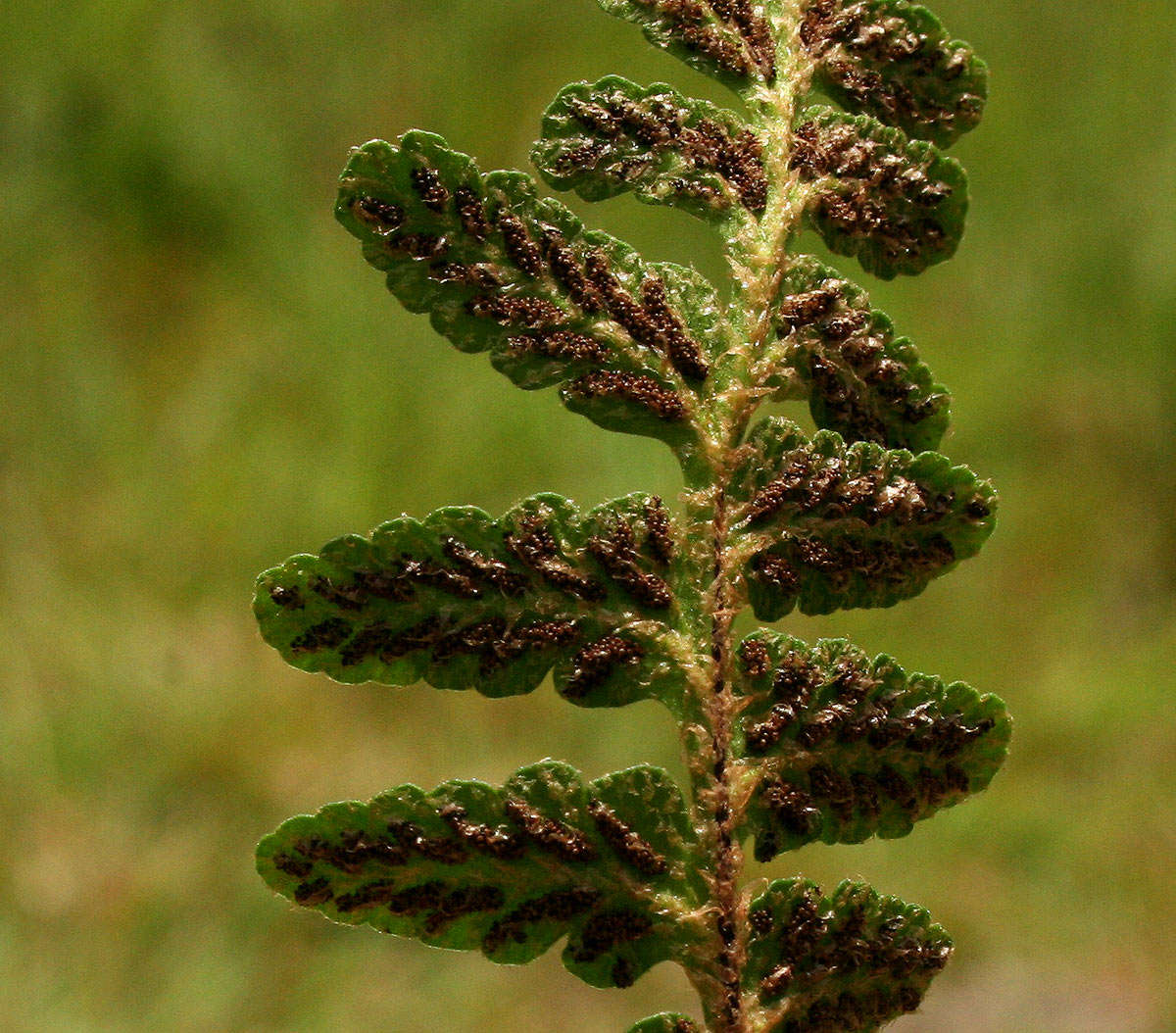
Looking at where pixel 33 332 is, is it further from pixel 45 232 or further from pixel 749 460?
pixel 749 460

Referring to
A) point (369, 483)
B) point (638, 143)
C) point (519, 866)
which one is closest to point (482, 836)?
point (519, 866)

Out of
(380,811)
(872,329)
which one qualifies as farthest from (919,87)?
(380,811)

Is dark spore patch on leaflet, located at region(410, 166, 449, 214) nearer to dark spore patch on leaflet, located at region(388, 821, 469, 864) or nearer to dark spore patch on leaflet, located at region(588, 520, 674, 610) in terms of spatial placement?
dark spore patch on leaflet, located at region(588, 520, 674, 610)

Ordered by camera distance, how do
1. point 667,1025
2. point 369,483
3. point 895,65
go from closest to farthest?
point 667,1025 → point 895,65 → point 369,483

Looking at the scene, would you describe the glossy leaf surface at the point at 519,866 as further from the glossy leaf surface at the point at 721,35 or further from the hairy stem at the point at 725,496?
the glossy leaf surface at the point at 721,35

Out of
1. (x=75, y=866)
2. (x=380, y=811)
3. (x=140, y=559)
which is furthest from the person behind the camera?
(x=140, y=559)

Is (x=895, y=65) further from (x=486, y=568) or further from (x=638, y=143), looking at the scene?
(x=486, y=568)

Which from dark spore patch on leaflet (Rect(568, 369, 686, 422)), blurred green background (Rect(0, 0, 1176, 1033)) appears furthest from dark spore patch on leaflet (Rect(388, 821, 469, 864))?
blurred green background (Rect(0, 0, 1176, 1033))

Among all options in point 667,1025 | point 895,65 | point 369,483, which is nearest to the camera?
point 667,1025
